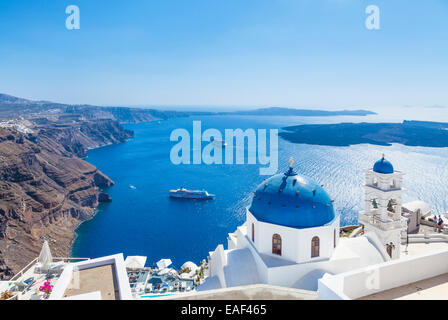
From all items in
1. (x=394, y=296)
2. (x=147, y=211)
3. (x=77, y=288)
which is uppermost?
(x=394, y=296)

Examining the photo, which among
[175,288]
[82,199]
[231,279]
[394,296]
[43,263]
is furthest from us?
[82,199]

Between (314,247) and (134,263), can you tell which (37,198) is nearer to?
(134,263)

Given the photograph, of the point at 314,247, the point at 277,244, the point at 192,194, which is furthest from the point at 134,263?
the point at 192,194

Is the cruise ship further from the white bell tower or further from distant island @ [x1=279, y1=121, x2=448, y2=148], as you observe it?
distant island @ [x1=279, y1=121, x2=448, y2=148]

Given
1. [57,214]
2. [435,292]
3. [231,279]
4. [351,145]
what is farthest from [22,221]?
[351,145]

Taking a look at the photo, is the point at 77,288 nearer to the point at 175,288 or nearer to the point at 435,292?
the point at 435,292

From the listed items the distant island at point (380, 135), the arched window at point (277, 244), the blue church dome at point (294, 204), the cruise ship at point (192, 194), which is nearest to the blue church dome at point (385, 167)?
the blue church dome at point (294, 204)

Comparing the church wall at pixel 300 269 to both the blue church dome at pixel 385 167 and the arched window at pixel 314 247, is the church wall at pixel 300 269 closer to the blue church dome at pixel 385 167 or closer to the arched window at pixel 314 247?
Answer: the arched window at pixel 314 247
